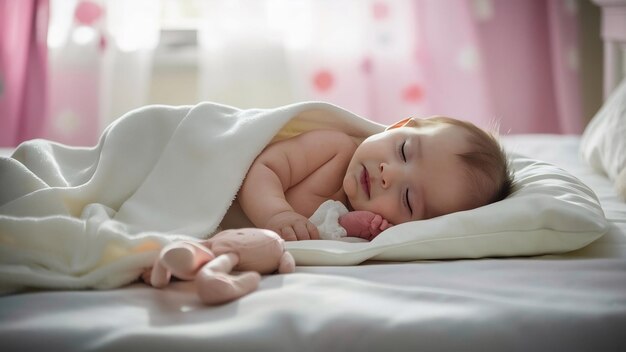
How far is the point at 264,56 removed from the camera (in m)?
2.65

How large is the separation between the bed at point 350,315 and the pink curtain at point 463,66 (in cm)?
182

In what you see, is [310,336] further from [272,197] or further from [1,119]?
[1,119]

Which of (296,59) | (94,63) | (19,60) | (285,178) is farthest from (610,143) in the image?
(19,60)

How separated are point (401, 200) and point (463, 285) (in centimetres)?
32

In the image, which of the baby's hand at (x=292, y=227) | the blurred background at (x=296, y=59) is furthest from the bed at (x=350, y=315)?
the blurred background at (x=296, y=59)

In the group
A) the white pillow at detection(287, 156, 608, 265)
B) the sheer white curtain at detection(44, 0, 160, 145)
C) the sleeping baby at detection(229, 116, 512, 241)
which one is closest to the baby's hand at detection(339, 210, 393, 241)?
the sleeping baby at detection(229, 116, 512, 241)

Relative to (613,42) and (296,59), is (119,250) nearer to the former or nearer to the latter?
(296,59)

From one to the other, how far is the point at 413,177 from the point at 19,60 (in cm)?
195

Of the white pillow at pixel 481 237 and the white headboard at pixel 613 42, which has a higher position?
the white headboard at pixel 613 42

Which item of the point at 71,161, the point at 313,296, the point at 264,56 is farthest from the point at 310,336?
the point at 264,56

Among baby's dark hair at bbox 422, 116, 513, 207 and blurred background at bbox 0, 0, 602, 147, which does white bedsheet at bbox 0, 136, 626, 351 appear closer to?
baby's dark hair at bbox 422, 116, 513, 207

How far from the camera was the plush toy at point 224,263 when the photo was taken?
815 mm

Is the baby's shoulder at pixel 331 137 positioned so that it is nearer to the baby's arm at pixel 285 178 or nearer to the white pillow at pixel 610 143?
the baby's arm at pixel 285 178

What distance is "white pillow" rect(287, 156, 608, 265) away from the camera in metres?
1.03
